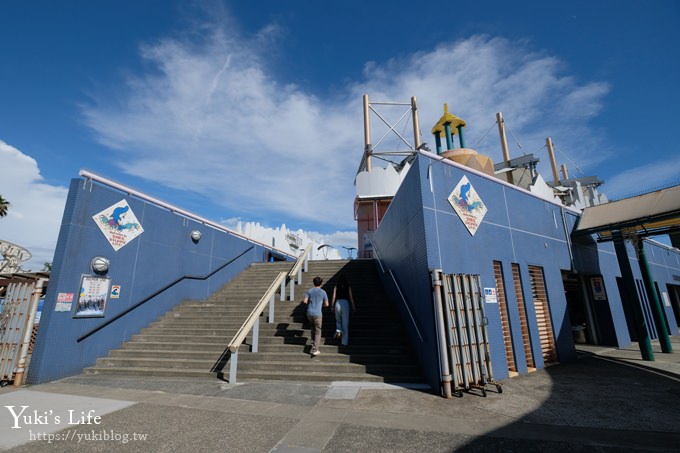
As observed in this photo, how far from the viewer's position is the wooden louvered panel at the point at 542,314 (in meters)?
7.27

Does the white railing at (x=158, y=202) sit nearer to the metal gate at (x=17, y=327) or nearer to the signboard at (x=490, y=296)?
the metal gate at (x=17, y=327)

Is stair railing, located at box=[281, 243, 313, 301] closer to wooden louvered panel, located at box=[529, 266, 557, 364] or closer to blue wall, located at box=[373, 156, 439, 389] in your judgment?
blue wall, located at box=[373, 156, 439, 389]

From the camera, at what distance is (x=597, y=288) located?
9922 millimetres

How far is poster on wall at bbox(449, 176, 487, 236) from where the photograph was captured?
20.9 feet

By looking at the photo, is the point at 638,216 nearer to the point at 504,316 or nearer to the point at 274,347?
the point at 504,316

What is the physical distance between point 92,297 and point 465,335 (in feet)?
26.2

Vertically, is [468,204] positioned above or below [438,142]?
below

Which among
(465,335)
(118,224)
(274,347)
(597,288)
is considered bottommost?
(274,347)

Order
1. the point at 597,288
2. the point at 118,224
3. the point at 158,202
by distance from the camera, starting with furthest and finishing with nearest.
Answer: the point at 597,288 < the point at 158,202 < the point at 118,224

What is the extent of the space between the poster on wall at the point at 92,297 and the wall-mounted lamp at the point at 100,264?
0.53 ft

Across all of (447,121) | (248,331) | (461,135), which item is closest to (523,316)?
(248,331)

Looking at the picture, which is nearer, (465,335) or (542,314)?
(465,335)

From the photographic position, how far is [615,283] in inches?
408

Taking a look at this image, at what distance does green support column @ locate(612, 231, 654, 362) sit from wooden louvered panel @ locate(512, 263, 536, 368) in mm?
3240
